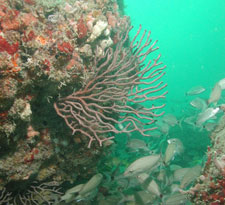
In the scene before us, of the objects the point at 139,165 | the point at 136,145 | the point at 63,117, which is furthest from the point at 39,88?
the point at 136,145

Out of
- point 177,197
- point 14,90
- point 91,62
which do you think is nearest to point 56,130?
point 14,90

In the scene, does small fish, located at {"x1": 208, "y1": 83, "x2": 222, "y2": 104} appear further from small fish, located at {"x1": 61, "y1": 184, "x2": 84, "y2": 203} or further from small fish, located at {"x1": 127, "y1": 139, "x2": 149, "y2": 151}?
small fish, located at {"x1": 61, "y1": 184, "x2": 84, "y2": 203}

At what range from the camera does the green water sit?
184ft

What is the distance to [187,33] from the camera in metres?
122

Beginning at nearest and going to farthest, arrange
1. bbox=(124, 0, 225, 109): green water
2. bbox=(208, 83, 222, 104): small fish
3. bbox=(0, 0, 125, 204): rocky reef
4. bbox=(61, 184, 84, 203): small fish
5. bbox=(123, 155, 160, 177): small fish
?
bbox=(0, 0, 125, 204): rocky reef < bbox=(61, 184, 84, 203): small fish < bbox=(123, 155, 160, 177): small fish < bbox=(208, 83, 222, 104): small fish < bbox=(124, 0, 225, 109): green water

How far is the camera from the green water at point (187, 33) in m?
56.0

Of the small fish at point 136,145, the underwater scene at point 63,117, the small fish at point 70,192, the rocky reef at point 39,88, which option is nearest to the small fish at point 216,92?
the underwater scene at point 63,117

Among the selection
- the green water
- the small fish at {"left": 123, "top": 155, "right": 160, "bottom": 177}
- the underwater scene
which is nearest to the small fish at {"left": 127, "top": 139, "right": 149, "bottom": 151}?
the underwater scene

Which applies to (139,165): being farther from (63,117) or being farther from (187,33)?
(187,33)

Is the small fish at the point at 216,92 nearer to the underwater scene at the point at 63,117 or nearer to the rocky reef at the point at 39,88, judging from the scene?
the underwater scene at the point at 63,117

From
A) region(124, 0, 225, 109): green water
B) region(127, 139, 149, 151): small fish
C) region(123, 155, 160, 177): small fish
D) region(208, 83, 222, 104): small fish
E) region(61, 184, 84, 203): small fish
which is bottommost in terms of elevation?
region(61, 184, 84, 203): small fish

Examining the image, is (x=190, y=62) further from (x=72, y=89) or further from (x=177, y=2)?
(x=72, y=89)

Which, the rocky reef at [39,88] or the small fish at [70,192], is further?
the small fish at [70,192]

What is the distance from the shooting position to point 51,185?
296 centimetres
